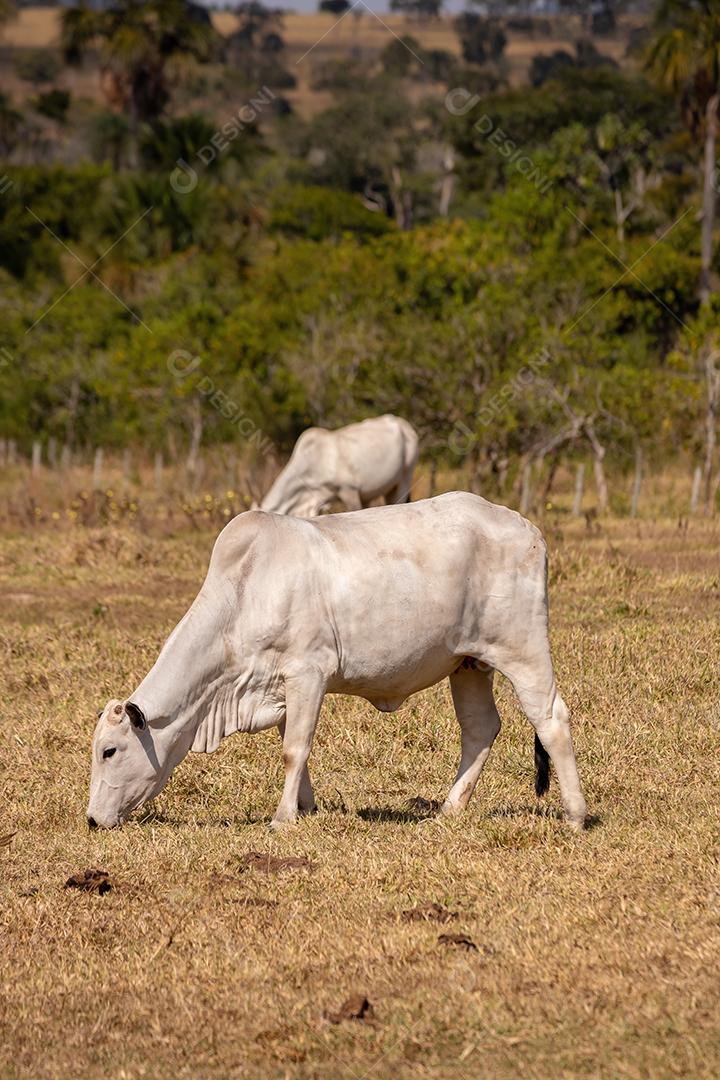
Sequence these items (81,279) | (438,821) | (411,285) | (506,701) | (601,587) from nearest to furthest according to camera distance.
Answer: (438,821) < (506,701) < (601,587) < (411,285) < (81,279)

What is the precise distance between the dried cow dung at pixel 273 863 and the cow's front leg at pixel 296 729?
0.49 m

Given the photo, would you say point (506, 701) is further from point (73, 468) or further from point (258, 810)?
point (73, 468)

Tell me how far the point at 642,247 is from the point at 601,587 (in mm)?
20550

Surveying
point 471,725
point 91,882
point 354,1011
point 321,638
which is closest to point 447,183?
point 471,725

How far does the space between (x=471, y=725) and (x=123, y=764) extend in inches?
67.1

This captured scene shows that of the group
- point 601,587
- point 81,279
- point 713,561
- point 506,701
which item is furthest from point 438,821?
point 81,279

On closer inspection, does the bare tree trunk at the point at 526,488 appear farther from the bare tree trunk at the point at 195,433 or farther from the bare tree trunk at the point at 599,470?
the bare tree trunk at the point at 195,433

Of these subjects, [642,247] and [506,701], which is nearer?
[506,701]

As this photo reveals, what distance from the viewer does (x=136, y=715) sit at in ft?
23.4

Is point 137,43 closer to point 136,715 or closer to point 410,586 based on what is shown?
point 410,586

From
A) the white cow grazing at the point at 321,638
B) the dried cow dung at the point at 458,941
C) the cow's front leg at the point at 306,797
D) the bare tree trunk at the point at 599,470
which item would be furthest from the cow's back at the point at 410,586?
the bare tree trunk at the point at 599,470

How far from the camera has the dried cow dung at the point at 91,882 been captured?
6566 millimetres

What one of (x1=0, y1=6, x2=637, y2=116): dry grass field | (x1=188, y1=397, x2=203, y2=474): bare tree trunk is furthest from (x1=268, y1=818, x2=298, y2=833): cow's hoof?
(x1=0, y1=6, x2=637, y2=116): dry grass field

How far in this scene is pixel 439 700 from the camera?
9.99 metres
